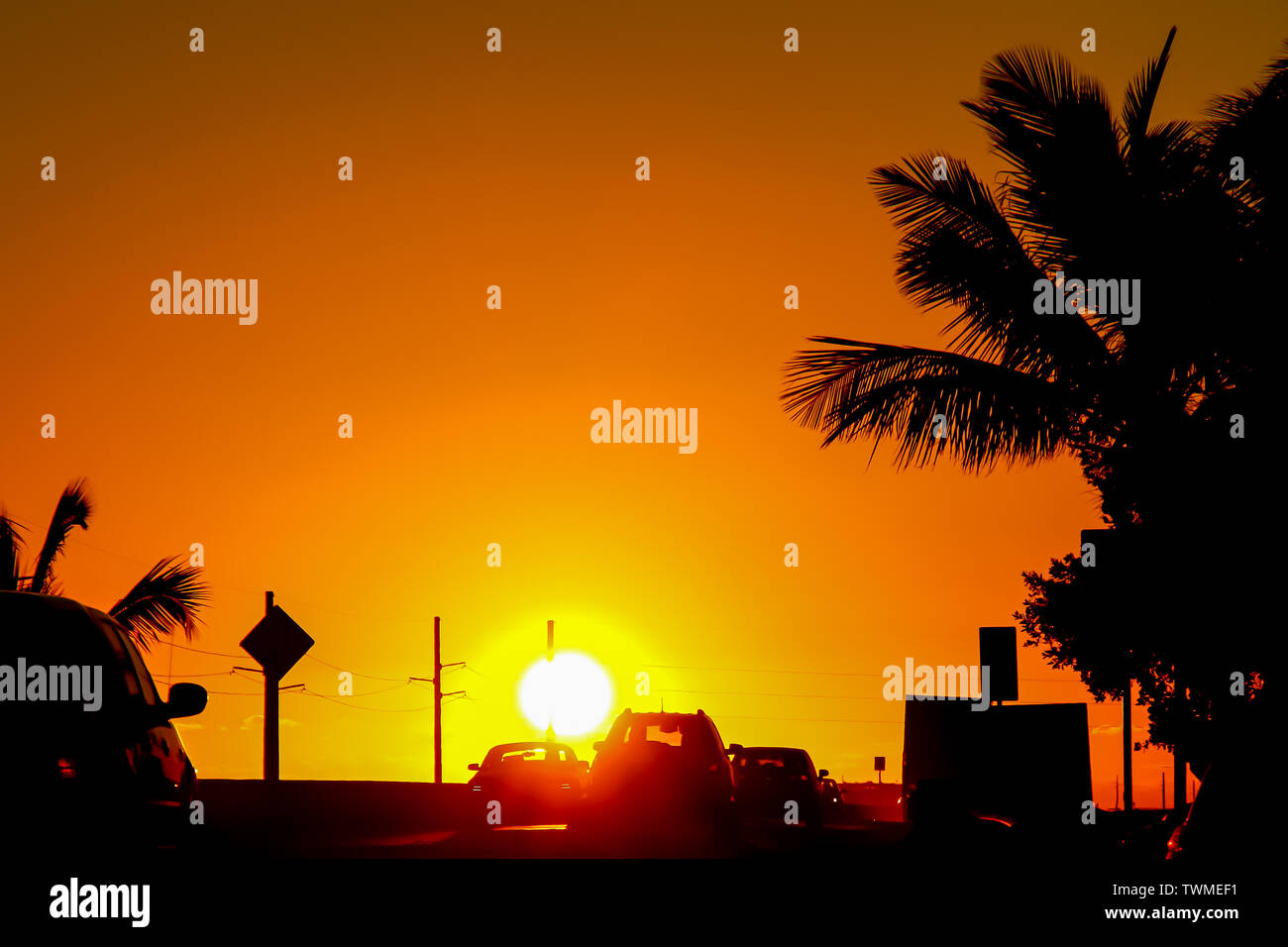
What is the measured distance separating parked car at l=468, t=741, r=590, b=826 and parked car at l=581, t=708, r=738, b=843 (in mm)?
6383

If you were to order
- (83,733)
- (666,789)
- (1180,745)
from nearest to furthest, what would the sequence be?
(83,733) → (666,789) → (1180,745)

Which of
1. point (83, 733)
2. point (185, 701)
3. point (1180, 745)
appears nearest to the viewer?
point (83, 733)

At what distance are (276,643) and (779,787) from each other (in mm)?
12145

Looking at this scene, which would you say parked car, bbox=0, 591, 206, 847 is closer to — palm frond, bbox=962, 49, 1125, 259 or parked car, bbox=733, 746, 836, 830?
palm frond, bbox=962, 49, 1125, 259

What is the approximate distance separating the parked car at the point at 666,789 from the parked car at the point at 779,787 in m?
6.63

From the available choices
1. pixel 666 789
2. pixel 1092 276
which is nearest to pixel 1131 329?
pixel 1092 276

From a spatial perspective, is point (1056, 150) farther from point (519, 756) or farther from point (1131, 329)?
point (519, 756)

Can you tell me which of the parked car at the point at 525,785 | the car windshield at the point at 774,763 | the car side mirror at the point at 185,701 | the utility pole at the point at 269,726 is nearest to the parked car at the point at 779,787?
the car windshield at the point at 774,763

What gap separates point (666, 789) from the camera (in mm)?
20438

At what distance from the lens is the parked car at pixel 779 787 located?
91.0 feet

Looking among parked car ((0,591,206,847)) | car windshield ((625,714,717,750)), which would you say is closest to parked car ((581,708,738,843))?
car windshield ((625,714,717,750))

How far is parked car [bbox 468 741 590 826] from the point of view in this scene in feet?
90.2
